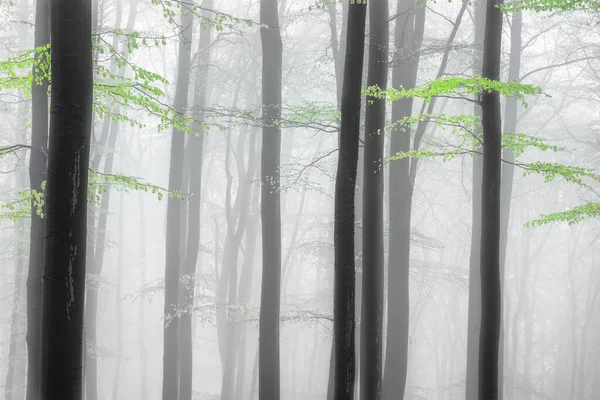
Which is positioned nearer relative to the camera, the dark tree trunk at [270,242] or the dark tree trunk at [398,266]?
the dark tree trunk at [270,242]

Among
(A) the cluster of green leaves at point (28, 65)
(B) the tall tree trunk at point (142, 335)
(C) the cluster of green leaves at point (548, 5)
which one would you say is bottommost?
(B) the tall tree trunk at point (142, 335)

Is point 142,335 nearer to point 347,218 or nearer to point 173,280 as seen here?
point 173,280

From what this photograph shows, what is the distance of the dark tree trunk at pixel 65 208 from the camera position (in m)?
5.64

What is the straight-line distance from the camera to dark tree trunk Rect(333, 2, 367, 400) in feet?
26.0

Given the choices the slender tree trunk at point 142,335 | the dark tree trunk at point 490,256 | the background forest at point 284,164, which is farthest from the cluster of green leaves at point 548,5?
the slender tree trunk at point 142,335

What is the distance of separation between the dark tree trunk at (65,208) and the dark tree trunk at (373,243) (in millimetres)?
4864

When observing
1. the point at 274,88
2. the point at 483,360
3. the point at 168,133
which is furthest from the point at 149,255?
the point at 483,360

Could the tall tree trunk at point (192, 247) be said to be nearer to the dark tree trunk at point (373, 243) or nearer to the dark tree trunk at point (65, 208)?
the dark tree trunk at point (373, 243)

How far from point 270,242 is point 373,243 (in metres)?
3.29

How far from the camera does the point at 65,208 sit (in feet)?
18.5

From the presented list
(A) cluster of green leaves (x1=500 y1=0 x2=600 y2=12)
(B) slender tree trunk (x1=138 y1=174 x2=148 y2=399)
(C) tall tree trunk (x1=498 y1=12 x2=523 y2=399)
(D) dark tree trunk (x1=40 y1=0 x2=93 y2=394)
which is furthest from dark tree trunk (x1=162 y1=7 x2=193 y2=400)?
(B) slender tree trunk (x1=138 y1=174 x2=148 y2=399)

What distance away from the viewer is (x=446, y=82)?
8312 mm

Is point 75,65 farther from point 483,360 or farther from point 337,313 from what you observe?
point 483,360

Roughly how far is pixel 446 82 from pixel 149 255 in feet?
158
